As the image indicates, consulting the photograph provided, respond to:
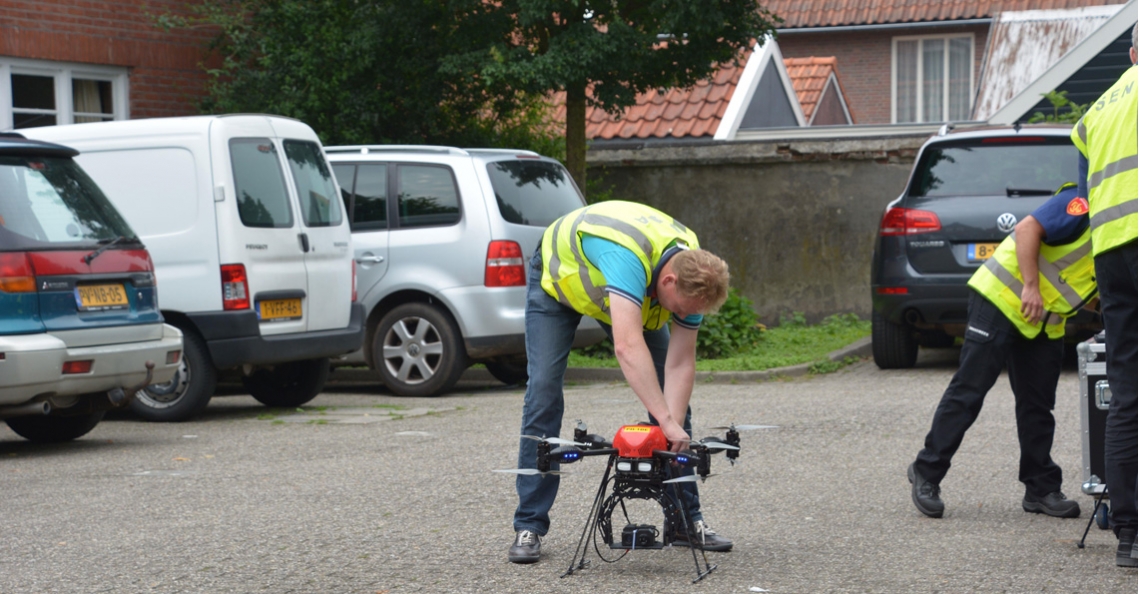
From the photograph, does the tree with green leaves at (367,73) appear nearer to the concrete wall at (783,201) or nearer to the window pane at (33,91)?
the window pane at (33,91)

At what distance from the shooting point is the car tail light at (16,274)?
25.2ft

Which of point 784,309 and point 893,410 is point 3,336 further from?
point 784,309

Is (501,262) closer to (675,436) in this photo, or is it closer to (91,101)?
(675,436)

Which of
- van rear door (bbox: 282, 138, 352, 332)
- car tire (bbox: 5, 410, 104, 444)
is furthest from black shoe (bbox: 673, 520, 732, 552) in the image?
van rear door (bbox: 282, 138, 352, 332)

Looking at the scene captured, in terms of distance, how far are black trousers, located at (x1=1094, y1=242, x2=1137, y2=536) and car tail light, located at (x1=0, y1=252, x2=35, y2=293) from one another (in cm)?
548

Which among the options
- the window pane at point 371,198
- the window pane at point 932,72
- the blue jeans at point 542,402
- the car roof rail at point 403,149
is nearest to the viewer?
the blue jeans at point 542,402

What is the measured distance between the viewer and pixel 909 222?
11.1m

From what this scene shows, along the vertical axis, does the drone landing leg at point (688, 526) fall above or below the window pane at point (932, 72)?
below

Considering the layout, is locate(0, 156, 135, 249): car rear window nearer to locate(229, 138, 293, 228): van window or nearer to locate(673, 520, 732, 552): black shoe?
locate(229, 138, 293, 228): van window

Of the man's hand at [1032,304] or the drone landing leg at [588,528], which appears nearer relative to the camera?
the drone landing leg at [588,528]

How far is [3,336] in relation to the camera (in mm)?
7625

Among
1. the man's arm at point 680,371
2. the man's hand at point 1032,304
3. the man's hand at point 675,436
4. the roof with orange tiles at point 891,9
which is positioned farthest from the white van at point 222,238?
the roof with orange tiles at point 891,9

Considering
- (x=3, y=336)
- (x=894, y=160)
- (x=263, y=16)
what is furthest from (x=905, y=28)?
(x=3, y=336)

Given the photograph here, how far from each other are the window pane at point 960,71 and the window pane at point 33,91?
21.4m
